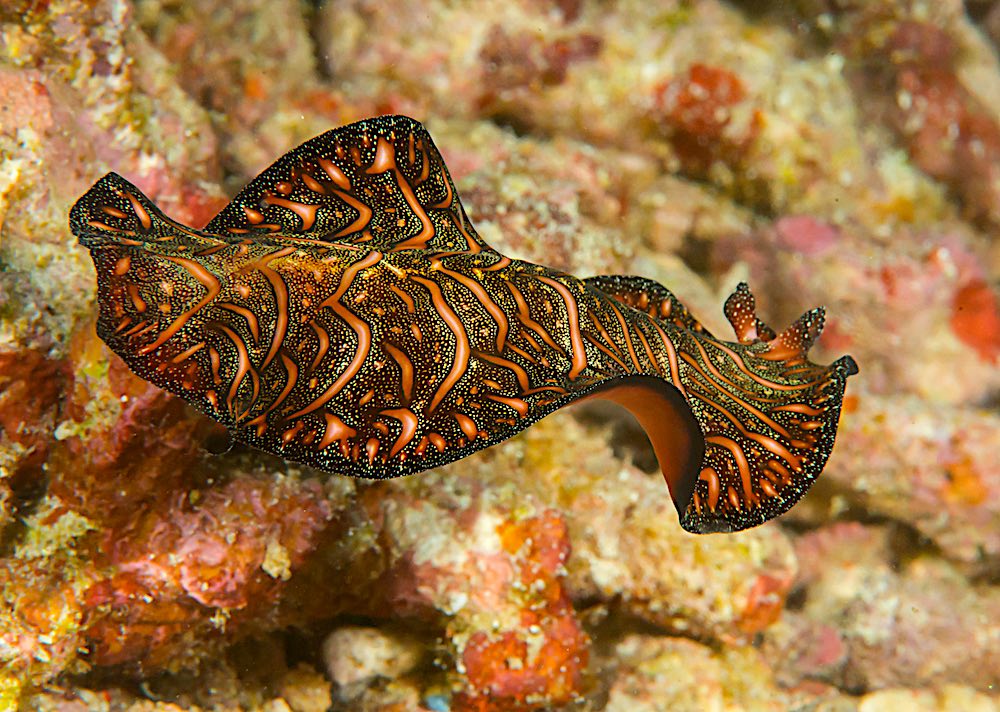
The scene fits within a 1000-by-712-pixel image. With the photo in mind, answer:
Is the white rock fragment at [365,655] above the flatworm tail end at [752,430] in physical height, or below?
below

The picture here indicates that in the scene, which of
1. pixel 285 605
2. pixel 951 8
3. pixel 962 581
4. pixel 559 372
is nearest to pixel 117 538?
pixel 285 605

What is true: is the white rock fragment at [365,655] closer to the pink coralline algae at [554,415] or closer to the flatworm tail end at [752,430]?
the pink coralline algae at [554,415]

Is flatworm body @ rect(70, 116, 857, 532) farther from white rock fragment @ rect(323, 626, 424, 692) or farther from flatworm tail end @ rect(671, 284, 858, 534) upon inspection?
white rock fragment @ rect(323, 626, 424, 692)

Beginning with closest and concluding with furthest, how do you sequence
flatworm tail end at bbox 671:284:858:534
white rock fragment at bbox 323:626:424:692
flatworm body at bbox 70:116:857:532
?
flatworm body at bbox 70:116:857:532 < flatworm tail end at bbox 671:284:858:534 < white rock fragment at bbox 323:626:424:692

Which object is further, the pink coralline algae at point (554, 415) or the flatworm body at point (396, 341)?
the pink coralline algae at point (554, 415)

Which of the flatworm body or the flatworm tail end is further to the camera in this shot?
the flatworm tail end

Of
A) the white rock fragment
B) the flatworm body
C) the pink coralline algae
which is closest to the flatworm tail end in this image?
the flatworm body

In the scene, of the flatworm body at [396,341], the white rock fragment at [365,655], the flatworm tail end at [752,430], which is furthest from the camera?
the white rock fragment at [365,655]

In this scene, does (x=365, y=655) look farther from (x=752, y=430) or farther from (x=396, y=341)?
(x=752, y=430)

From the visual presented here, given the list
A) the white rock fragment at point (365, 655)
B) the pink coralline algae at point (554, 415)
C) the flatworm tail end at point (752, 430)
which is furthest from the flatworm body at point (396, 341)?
the white rock fragment at point (365, 655)

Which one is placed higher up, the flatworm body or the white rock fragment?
the flatworm body
